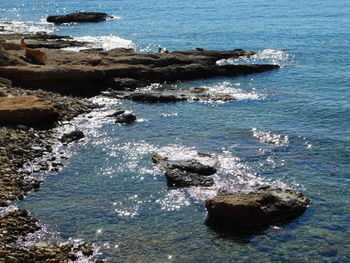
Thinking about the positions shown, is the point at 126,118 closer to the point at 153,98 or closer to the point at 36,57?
the point at 153,98

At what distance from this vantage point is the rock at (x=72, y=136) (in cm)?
3011

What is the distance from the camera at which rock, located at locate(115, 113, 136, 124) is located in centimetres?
3415

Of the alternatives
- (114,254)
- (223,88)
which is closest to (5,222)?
(114,254)

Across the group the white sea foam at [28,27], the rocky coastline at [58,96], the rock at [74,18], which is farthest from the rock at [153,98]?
the rock at [74,18]

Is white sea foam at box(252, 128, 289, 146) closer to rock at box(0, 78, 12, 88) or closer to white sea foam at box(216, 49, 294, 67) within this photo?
rock at box(0, 78, 12, 88)

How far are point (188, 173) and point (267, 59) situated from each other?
31.7 m

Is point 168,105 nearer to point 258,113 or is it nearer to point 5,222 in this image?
point 258,113

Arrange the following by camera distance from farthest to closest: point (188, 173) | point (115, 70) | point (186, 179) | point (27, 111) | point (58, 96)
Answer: point (115, 70)
point (58, 96)
point (27, 111)
point (188, 173)
point (186, 179)

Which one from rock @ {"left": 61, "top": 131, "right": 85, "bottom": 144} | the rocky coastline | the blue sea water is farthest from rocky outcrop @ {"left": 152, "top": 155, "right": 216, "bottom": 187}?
rock @ {"left": 61, "top": 131, "right": 85, "bottom": 144}

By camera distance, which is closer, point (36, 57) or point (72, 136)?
point (72, 136)

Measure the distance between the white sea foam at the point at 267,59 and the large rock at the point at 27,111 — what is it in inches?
937

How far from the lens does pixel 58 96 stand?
124 feet

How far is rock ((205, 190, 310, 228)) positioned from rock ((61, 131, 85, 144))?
1163 centimetres

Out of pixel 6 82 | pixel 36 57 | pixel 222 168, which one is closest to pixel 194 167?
pixel 222 168
